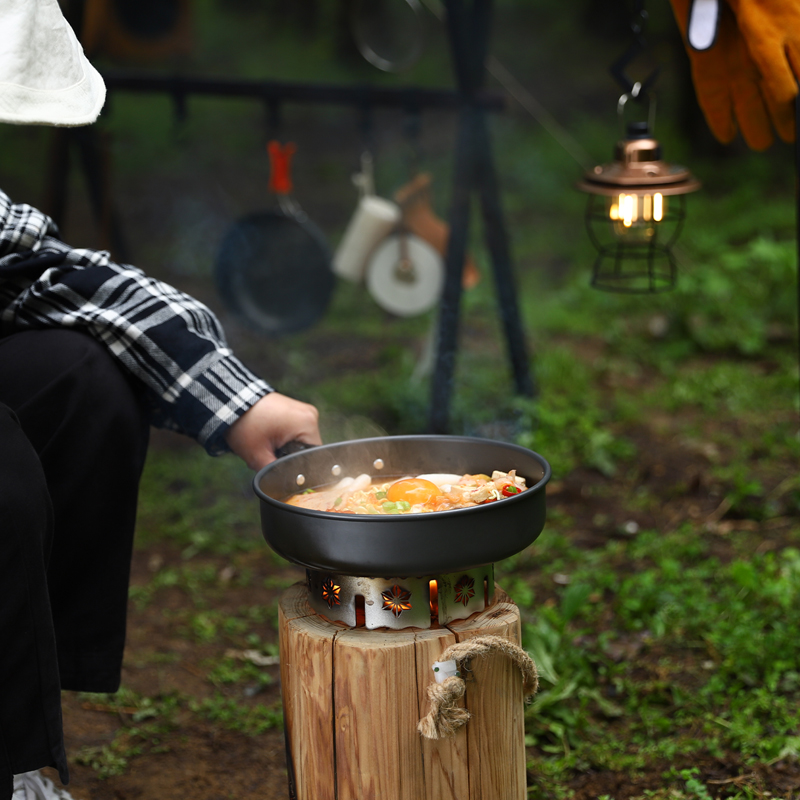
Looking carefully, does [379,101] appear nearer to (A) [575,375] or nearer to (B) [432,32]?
(A) [575,375]

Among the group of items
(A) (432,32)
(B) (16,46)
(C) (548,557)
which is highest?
(A) (432,32)

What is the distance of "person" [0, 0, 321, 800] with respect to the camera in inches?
63.1

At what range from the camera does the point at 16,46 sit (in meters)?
1.57

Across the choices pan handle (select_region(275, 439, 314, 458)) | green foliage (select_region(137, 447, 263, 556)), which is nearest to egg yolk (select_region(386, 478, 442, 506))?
pan handle (select_region(275, 439, 314, 458))

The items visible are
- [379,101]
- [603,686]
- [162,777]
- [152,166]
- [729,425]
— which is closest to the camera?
[162,777]

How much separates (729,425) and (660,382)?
2.86ft

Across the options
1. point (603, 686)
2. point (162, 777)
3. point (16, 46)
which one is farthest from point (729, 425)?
point (16, 46)

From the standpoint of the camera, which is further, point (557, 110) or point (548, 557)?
point (557, 110)

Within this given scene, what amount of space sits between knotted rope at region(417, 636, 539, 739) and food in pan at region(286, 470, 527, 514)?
0.29 meters

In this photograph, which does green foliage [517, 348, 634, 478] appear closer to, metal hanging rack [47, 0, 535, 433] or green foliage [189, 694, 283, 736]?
metal hanging rack [47, 0, 535, 433]

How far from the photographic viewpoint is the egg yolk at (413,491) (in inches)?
75.8

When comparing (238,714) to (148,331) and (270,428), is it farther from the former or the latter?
(148,331)

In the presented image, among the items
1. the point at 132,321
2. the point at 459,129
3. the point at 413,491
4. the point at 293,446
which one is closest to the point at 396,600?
the point at 413,491

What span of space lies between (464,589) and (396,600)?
16 cm
